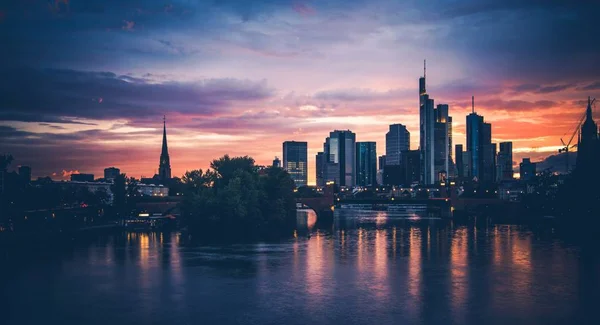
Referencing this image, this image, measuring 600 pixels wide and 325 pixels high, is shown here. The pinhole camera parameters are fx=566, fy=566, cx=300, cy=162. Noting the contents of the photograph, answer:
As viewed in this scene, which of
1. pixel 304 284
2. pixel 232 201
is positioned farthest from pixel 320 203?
pixel 304 284

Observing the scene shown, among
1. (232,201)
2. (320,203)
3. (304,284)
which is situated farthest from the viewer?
(320,203)

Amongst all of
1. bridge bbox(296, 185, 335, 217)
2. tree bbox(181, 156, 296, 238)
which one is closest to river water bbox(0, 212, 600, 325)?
tree bbox(181, 156, 296, 238)

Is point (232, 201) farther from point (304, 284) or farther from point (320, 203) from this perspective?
point (320, 203)

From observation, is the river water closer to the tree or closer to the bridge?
the tree

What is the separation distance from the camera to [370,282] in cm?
5172

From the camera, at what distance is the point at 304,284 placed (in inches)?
1986

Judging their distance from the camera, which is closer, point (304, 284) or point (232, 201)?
point (304, 284)

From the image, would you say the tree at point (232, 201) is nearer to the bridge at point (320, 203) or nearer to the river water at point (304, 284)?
the river water at point (304, 284)

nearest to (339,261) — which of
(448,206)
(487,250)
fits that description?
(487,250)

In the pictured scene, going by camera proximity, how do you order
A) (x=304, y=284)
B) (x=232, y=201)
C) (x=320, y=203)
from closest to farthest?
(x=304, y=284) < (x=232, y=201) < (x=320, y=203)

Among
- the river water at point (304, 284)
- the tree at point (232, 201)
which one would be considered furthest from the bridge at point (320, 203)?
the river water at point (304, 284)

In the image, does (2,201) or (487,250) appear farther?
(2,201)

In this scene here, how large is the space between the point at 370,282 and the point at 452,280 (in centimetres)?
810

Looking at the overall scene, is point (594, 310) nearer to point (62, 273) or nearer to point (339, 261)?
point (339, 261)
